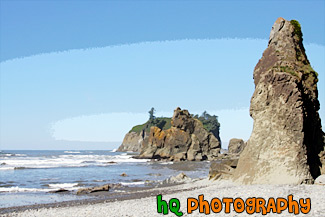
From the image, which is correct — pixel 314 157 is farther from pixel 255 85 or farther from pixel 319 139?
pixel 255 85

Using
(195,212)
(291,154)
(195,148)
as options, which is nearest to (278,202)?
(195,212)

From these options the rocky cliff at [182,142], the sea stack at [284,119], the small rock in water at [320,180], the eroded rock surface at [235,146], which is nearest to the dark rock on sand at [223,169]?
the sea stack at [284,119]

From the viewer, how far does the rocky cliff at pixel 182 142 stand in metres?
85.0

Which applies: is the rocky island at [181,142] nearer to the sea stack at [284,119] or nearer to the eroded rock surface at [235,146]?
the eroded rock surface at [235,146]

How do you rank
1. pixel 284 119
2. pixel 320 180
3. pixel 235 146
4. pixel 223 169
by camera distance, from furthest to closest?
pixel 235 146 → pixel 223 169 → pixel 284 119 → pixel 320 180

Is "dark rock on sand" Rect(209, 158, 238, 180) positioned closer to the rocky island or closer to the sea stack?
the sea stack

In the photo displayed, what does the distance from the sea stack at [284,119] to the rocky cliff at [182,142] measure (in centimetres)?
6094

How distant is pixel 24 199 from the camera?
2516 centimetres

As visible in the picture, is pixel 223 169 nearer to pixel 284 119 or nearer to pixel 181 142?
pixel 284 119

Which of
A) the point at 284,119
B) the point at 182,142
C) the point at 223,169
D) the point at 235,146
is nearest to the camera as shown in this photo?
the point at 284,119

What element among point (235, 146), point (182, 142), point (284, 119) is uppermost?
point (284, 119)

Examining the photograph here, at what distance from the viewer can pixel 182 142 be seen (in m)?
86.4

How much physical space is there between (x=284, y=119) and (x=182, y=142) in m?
66.4

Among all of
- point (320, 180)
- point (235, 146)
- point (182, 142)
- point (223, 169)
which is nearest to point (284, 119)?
point (320, 180)
